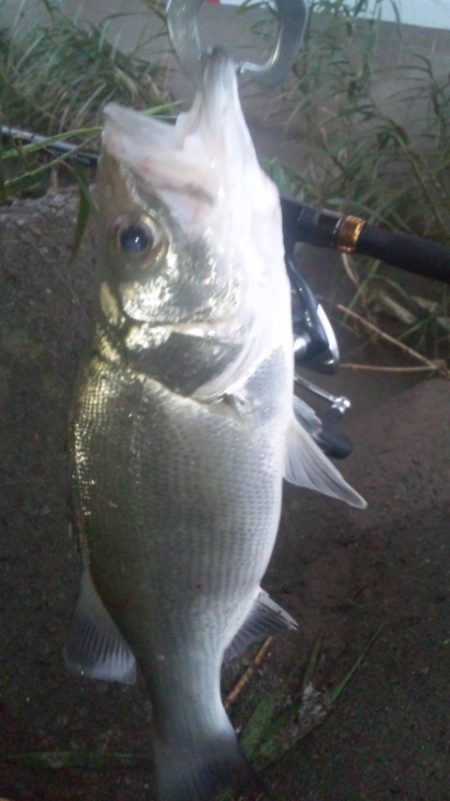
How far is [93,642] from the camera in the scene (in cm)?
133

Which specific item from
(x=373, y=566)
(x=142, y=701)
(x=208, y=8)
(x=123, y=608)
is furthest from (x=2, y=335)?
(x=208, y=8)

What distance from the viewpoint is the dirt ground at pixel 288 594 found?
86.5 inches

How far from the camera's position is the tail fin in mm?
1360

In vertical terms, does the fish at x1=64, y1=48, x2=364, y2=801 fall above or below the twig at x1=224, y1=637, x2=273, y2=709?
above

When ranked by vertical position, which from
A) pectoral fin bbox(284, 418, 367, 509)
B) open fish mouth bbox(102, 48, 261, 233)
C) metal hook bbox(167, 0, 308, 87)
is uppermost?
metal hook bbox(167, 0, 308, 87)

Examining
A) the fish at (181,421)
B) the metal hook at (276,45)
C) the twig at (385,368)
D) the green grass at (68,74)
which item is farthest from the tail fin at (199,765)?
the green grass at (68,74)

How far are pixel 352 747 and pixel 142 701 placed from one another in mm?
614

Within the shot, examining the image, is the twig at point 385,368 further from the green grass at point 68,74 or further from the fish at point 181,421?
the fish at point 181,421

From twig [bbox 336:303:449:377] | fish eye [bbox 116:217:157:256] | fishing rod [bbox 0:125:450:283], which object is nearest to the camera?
fish eye [bbox 116:217:157:256]

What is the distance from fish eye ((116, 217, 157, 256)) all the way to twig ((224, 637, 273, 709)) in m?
1.51

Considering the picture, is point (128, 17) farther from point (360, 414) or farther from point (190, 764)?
point (190, 764)

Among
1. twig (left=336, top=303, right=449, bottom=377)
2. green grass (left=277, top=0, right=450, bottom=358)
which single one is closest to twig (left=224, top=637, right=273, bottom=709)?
twig (left=336, top=303, right=449, bottom=377)

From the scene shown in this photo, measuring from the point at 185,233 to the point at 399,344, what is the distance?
6.78 feet

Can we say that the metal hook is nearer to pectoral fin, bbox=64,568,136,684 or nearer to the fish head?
the fish head
